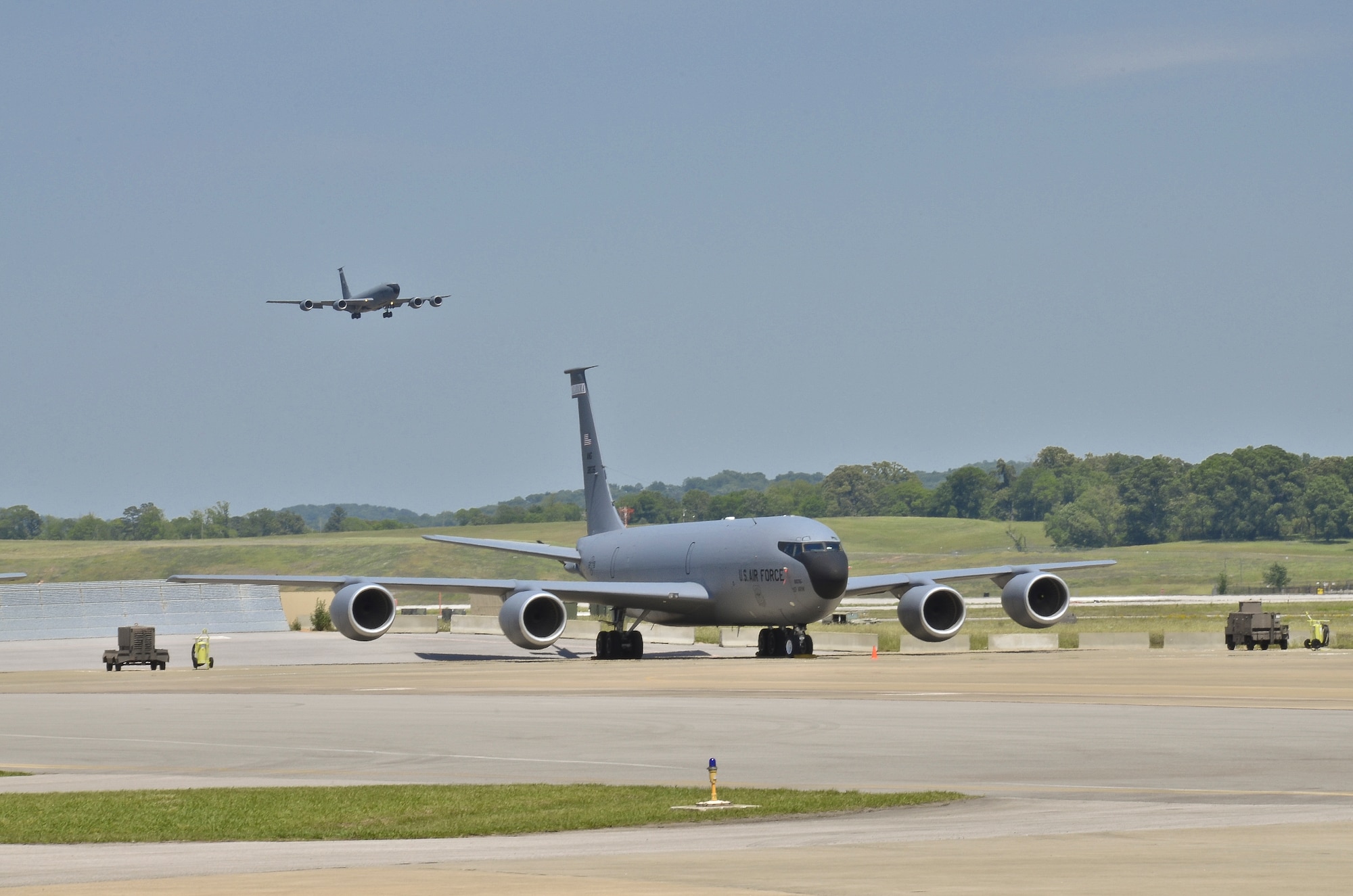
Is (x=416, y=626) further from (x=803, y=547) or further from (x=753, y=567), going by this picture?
(x=803, y=547)

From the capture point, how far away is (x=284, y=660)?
6050 cm

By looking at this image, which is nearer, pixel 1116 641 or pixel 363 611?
pixel 363 611

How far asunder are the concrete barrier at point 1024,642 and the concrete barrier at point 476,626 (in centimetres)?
2381

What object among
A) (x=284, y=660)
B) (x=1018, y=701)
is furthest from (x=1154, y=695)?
(x=284, y=660)

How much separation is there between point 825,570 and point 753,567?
2.71 meters

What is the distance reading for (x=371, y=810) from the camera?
56.3 feet

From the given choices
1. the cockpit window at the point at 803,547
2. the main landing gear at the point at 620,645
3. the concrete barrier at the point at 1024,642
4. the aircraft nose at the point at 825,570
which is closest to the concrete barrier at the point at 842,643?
the concrete barrier at the point at 1024,642

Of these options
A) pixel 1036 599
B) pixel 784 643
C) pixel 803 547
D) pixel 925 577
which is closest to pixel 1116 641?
pixel 1036 599

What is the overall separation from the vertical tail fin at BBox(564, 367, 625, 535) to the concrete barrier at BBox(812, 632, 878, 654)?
31.5 feet

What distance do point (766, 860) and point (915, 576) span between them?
44.0m

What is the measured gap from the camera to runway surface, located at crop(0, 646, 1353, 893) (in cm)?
1332

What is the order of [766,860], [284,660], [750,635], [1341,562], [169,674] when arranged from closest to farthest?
1. [766,860]
2. [169,674]
3. [284,660]
4. [750,635]
5. [1341,562]

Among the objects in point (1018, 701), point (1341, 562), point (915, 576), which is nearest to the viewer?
point (1018, 701)

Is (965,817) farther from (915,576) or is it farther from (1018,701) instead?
(915,576)
